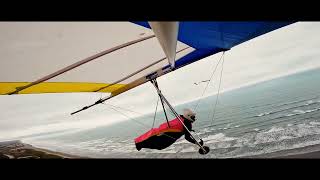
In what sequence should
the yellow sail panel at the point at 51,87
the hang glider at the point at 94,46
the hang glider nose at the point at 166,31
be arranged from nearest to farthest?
the hang glider nose at the point at 166,31, the hang glider at the point at 94,46, the yellow sail panel at the point at 51,87

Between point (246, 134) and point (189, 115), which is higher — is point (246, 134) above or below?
below

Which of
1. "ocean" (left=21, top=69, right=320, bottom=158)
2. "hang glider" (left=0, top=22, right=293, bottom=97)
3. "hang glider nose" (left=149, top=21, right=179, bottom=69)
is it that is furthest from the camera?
"ocean" (left=21, top=69, right=320, bottom=158)

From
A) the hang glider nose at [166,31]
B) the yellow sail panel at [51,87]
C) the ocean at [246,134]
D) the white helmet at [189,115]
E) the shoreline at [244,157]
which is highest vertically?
the yellow sail panel at [51,87]

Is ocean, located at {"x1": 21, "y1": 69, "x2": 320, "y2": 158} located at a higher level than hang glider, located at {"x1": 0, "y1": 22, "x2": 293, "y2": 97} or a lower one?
lower

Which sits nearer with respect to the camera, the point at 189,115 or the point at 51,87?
the point at 189,115

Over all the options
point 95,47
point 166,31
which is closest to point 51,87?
point 95,47

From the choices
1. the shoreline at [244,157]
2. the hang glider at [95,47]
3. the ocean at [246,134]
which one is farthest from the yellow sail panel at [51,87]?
the ocean at [246,134]

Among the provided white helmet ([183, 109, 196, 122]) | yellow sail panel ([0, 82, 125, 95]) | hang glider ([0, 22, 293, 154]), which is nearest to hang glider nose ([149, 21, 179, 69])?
hang glider ([0, 22, 293, 154])

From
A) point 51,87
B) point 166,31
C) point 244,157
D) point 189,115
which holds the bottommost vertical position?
point 244,157

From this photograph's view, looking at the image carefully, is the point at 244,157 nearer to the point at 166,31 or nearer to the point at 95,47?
the point at 95,47

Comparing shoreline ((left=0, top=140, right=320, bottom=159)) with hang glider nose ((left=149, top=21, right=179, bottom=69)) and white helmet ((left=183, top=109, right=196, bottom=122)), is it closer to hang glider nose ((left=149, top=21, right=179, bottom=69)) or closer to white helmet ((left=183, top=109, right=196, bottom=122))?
white helmet ((left=183, top=109, right=196, bottom=122))

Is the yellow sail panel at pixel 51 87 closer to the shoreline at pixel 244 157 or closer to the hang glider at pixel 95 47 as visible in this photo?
the hang glider at pixel 95 47

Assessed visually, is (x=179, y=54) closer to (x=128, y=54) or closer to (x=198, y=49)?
(x=198, y=49)
